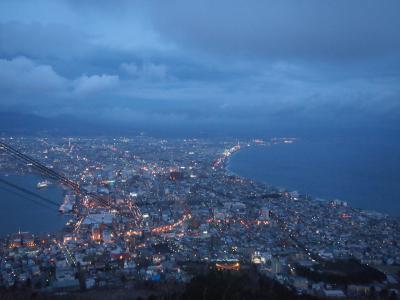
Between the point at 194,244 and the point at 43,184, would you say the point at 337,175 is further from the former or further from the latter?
the point at 194,244

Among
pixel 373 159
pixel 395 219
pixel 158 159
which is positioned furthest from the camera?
pixel 373 159

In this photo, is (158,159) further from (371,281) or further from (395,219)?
(371,281)

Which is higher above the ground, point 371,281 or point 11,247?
point 11,247

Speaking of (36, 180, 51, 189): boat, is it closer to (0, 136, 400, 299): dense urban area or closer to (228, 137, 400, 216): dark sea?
(0, 136, 400, 299): dense urban area

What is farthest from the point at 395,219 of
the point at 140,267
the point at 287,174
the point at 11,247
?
the point at 287,174

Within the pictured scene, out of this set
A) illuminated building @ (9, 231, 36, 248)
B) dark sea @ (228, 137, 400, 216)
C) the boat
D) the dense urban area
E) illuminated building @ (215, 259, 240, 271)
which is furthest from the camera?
dark sea @ (228, 137, 400, 216)

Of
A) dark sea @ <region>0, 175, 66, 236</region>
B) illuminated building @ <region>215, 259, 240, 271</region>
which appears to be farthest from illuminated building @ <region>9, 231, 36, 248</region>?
illuminated building @ <region>215, 259, 240, 271</region>

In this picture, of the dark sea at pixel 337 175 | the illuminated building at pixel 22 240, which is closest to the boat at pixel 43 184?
the illuminated building at pixel 22 240
